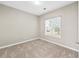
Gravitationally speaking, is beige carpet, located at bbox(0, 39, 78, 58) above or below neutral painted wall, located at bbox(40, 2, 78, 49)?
below

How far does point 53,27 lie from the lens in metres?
4.60

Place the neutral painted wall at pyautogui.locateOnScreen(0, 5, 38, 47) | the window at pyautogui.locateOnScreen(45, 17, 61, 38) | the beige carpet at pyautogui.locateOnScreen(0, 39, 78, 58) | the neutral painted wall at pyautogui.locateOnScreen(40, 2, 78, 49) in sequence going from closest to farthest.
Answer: the beige carpet at pyautogui.locateOnScreen(0, 39, 78, 58) → the neutral painted wall at pyautogui.locateOnScreen(40, 2, 78, 49) → the neutral painted wall at pyautogui.locateOnScreen(0, 5, 38, 47) → the window at pyautogui.locateOnScreen(45, 17, 61, 38)

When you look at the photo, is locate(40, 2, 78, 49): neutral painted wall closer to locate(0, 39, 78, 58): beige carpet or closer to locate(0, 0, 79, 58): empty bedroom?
locate(0, 0, 79, 58): empty bedroom

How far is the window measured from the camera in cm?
411

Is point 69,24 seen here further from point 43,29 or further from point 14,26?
point 14,26

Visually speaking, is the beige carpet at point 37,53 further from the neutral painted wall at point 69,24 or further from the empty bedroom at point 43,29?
the neutral painted wall at point 69,24

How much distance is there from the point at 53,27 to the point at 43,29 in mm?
1115

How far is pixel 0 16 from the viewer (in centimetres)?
332

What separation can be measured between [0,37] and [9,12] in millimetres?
1499

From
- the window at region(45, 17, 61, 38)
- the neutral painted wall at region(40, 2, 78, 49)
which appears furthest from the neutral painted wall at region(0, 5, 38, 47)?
the neutral painted wall at region(40, 2, 78, 49)

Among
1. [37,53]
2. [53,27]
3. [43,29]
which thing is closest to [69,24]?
[53,27]

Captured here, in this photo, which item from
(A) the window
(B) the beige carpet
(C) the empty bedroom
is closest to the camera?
(B) the beige carpet

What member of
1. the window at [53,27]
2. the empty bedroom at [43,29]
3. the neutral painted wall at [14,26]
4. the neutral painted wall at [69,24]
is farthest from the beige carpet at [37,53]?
the window at [53,27]

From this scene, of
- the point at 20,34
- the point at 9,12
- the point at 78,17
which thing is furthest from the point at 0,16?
the point at 78,17
